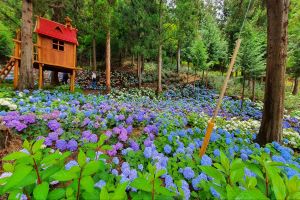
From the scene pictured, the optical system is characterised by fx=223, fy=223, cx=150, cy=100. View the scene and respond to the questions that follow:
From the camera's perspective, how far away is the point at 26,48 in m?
9.79

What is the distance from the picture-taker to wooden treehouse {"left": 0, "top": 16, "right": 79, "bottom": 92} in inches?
458

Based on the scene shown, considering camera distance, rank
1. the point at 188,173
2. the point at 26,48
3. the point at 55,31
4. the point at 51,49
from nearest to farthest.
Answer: the point at 188,173
the point at 26,48
the point at 51,49
the point at 55,31

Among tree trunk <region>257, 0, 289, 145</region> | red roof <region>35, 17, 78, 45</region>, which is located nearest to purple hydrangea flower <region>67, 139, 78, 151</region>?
tree trunk <region>257, 0, 289, 145</region>

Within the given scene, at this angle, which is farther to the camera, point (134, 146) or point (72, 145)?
point (134, 146)

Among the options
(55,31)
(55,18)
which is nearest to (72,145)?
(55,31)

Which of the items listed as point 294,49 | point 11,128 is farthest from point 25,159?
point 294,49

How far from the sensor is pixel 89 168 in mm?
1085

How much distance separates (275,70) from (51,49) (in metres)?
11.2

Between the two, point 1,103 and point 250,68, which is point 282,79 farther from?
point 250,68

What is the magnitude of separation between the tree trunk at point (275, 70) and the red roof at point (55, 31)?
10.9 m

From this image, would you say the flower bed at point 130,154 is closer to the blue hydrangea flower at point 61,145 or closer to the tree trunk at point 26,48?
the blue hydrangea flower at point 61,145

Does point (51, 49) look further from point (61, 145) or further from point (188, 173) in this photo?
point (188, 173)

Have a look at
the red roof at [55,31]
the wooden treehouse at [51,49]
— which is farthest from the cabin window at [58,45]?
the red roof at [55,31]

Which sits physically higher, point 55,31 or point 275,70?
point 55,31
